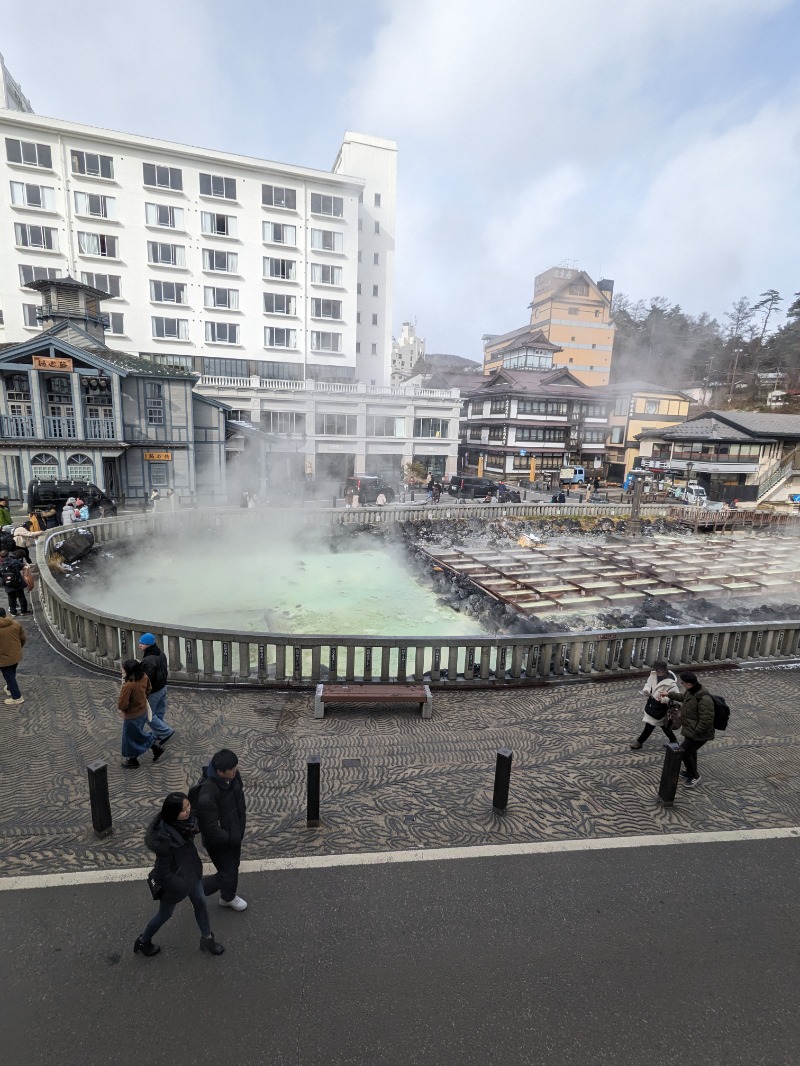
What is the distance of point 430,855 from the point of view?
502cm

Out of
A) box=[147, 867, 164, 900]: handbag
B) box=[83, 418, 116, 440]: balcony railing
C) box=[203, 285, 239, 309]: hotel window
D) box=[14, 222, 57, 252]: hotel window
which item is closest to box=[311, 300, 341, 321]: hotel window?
box=[203, 285, 239, 309]: hotel window

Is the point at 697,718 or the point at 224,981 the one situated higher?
the point at 697,718

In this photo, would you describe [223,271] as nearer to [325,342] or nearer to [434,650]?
[325,342]

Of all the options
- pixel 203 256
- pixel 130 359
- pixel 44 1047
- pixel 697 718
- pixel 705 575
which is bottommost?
pixel 705 575

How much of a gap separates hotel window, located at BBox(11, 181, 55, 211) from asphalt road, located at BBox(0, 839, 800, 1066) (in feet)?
144

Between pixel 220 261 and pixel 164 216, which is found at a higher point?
pixel 164 216

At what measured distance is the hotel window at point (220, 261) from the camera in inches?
1518

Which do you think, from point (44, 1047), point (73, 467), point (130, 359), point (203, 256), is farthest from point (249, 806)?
point (203, 256)

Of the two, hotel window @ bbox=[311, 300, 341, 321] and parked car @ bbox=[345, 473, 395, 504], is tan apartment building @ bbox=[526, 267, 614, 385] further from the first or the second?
parked car @ bbox=[345, 473, 395, 504]

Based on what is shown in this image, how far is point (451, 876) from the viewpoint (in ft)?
15.7

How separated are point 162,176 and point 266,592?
35.5 m

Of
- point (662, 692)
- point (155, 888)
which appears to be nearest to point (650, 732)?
point (662, 692)

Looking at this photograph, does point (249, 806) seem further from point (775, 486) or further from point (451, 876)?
point (775, 486)

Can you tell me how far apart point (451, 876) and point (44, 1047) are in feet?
9.95
